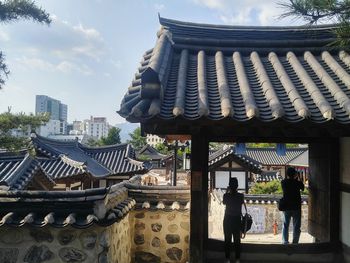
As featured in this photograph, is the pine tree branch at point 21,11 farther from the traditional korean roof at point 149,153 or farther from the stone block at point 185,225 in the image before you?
the traditional korean roof at point 149,153

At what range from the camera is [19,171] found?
10766mm

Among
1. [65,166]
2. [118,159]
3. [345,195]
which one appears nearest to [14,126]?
[345,195]

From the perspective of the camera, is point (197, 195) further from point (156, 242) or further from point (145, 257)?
point (145, 257)

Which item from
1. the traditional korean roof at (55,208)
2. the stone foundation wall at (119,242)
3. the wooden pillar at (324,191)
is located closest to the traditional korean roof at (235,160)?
the wooden pillar at (324,191)

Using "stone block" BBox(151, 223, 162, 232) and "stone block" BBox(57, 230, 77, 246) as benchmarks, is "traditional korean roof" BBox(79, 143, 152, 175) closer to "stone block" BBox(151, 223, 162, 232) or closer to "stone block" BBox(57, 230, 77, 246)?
"stone block" BBox(151, 223, 162, 232)

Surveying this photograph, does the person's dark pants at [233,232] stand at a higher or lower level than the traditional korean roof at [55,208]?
lower

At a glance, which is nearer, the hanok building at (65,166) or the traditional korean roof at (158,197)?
the traditional korean roof at (158,197)

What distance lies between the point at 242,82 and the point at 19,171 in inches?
327

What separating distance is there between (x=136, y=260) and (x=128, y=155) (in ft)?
76.9

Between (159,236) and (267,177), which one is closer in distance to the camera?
(159,236)

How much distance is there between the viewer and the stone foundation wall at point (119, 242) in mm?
5105

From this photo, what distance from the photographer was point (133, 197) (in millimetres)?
7543

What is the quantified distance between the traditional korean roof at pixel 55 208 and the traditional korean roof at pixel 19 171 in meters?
4.96

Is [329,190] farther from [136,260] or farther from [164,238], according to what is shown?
[136,260]
